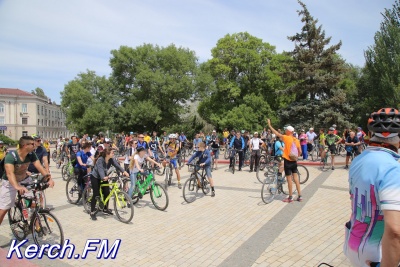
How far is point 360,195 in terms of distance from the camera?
6.50 ft

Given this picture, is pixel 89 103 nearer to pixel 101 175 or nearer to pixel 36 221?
pixel 101 175

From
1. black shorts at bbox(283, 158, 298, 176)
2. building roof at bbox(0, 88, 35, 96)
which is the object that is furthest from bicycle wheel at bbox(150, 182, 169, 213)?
building roof at bbox(0, 88, 35, 96)

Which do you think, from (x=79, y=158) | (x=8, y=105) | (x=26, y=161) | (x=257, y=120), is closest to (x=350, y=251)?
(x=26, y=161)

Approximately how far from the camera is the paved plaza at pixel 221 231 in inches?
191

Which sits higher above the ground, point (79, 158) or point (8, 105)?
point (8, 105)

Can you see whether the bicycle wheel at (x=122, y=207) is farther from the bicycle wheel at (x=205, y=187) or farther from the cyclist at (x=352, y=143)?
the cyclist at (x=352, y=143)

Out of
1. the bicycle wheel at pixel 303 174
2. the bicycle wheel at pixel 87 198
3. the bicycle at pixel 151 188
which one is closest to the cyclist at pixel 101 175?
the bicycle wheel at pixel 87 198

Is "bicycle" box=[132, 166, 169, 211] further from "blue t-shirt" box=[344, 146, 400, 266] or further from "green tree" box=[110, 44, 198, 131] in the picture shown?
"green tree" box=[110, 44, 198, 131]

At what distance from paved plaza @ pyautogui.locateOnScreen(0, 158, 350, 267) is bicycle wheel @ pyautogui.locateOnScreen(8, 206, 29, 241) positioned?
0.80ft

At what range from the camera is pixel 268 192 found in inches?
332

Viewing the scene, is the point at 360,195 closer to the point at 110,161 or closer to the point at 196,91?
the point at 110,161

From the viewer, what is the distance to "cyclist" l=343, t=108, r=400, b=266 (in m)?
1.69

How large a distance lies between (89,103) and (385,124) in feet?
149

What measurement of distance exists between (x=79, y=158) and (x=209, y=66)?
3225 centimetres
